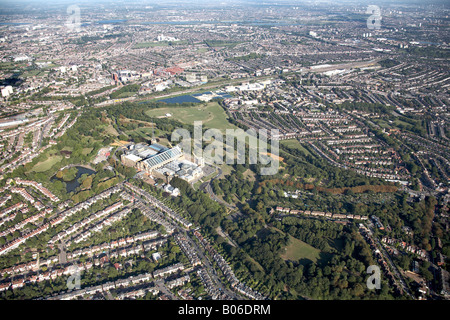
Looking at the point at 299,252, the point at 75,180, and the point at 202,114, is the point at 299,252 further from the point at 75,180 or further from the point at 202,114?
the point at 202,114

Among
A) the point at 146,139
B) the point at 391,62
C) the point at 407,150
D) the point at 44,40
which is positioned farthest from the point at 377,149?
the point at 44,40

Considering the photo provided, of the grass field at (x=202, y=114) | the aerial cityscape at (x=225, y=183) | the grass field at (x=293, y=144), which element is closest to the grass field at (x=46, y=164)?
the aerial cityscape at (x=225, y=183)

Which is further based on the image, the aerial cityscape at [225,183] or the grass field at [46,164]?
the grass field at [46,164]

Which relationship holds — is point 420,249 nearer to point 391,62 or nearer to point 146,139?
point 146,139

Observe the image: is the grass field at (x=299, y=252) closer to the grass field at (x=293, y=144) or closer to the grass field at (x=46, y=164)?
the grass field at (x=293, y=144)

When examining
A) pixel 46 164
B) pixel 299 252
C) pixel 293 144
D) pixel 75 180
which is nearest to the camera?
pixel 299 252

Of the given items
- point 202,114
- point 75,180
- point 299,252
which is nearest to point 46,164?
point 75,180
